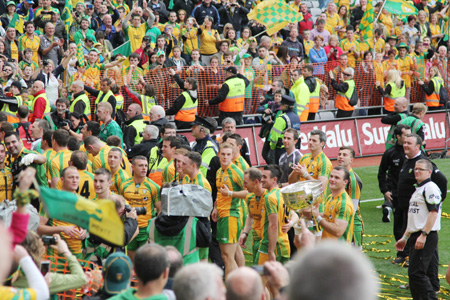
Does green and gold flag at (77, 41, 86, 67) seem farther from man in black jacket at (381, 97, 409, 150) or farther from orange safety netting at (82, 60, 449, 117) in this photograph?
man in black jacket at (381, 97, 409, 150)

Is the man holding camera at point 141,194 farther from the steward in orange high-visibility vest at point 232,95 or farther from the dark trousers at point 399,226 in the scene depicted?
the steward in orange high-visibility vest at point 232,95

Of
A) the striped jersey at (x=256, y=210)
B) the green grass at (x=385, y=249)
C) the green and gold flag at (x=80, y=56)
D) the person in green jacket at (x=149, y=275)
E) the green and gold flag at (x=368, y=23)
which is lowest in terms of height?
the green grass at (x=385, y=249)

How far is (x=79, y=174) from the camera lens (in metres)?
8.46

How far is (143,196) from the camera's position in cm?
873

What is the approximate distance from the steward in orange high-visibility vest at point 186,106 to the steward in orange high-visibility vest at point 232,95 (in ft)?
3.12

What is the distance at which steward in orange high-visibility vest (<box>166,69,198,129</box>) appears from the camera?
15.3 meters

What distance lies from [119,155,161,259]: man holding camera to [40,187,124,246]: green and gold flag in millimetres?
3879

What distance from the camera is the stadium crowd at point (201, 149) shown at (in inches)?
183

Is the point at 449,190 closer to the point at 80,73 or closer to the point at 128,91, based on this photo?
the point at 128,91

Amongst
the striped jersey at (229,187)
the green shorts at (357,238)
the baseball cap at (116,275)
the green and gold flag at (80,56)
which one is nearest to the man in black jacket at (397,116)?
the green shorts at (357,238)

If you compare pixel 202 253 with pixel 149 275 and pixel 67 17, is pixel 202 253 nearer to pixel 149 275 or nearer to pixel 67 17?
pixel 149 275

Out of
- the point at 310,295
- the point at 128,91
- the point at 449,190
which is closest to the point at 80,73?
the point at 128,91

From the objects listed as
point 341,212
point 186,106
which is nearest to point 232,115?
point 186,106

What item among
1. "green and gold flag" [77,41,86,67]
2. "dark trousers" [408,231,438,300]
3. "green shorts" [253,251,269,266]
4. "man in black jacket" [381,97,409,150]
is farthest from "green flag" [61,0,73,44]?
"dark trousers" [408,231,438,300]
